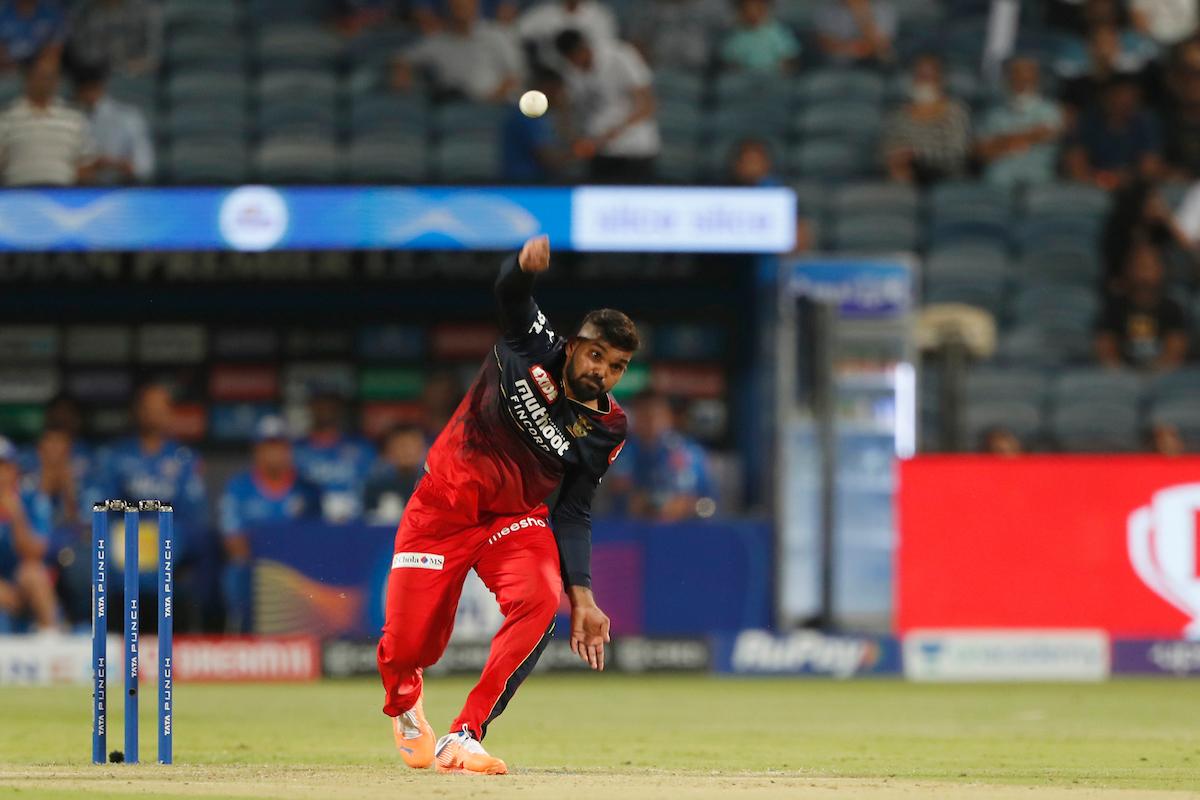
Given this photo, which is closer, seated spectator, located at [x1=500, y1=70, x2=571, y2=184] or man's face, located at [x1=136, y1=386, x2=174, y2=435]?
man's face, located at [x1=136, y1=386, x2=174, y2=435]

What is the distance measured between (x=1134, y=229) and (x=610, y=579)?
543 centimetres

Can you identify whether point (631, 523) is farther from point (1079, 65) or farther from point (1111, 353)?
point (1079, 65)

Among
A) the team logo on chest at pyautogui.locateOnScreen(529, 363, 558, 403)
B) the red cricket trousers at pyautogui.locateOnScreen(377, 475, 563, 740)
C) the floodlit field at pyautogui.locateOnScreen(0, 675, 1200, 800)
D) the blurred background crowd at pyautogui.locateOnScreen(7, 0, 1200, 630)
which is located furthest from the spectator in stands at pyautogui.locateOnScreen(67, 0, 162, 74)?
the team logo on chest at pyautogui.locateOnScreen(529, 363, 558, 403)

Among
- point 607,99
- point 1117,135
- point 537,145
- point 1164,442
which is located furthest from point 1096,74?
point 537,145

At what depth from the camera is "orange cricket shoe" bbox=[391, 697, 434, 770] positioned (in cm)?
754

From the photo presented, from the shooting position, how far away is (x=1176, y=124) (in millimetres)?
17094

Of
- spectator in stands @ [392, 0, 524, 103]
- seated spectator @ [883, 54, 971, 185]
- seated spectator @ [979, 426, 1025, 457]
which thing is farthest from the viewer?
seated spectator @ [883, 54, 971, 185]

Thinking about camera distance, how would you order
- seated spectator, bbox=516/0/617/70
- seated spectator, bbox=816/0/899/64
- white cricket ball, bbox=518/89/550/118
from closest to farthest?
white cricket ball, bbox=518/89/550/118 < seated spectator, bbox=516/0/617/70 < seated spectator, bbox=816/0/899/64

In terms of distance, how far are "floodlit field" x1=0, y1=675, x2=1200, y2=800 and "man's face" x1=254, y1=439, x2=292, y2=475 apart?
1.55m

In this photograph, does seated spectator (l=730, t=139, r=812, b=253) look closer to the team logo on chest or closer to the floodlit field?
the floodlit field

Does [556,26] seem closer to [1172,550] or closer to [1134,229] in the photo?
[1134,229]

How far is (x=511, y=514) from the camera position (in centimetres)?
743

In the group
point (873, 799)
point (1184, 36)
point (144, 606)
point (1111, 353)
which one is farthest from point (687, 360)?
point (873, 799)

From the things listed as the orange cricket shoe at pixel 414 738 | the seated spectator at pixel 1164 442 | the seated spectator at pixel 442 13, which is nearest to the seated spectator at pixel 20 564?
the seated spectator at pixel 442 13
